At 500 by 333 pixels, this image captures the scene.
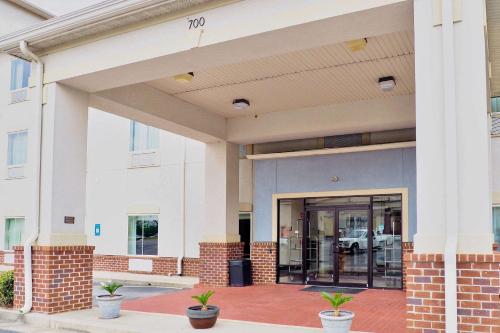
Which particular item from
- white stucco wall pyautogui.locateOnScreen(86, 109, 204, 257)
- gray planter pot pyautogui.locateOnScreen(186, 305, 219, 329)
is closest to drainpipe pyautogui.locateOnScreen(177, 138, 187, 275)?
white stucco wall pyautogui.locateOnScreen(86, 109, 204, 257)

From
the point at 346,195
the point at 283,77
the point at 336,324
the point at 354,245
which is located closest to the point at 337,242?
the point at 354,245

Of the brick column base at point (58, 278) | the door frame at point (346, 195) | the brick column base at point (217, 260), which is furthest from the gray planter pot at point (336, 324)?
the brick column base at point (217, 260)

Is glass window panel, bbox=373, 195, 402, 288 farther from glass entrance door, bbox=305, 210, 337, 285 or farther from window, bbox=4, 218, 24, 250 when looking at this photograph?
Answer: window, bbox=4, 218, 24, 250

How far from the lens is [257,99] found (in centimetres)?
1289

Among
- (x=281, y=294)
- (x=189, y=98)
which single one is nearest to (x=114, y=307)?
(x=281, y=294)

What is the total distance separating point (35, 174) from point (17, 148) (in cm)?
1238

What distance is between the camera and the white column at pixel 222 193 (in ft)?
47.8

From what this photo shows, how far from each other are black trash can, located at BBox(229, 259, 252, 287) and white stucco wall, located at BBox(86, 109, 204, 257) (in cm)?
337

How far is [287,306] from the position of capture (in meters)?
10.8

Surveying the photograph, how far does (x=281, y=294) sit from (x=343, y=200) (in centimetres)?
320

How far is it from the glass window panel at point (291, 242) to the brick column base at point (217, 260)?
1230 millimetres

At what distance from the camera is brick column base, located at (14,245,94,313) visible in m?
9.56

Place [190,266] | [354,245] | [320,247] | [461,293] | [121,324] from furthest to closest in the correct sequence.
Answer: [190,266]
[320,247]
[354,245]
[121,324]
[461,293]

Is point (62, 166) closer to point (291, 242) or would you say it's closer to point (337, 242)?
point (291, 242)
